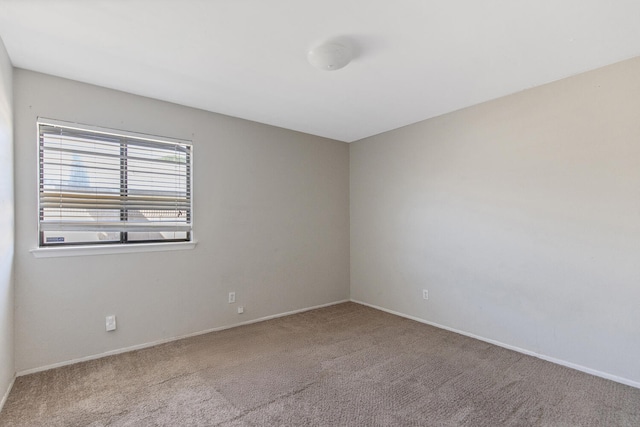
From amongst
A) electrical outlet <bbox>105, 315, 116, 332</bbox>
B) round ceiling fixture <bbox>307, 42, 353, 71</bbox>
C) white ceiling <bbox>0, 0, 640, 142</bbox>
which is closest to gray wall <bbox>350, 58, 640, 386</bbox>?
white ceiling <bbox>0, 0, 640, 142</bbox>

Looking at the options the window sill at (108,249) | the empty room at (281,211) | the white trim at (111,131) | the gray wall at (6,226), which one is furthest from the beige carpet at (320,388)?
the white trim at (111,131)

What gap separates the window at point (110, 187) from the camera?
2.56m

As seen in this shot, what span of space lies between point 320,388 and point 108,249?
219 centimetres

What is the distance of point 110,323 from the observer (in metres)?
2.77

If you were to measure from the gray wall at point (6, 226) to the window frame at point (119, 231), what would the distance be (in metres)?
0.20

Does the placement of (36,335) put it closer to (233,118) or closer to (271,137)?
(233,118)

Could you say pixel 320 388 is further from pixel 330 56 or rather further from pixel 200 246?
pixel 330 56

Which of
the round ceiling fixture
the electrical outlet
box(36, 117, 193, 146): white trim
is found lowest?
the electrical outlet

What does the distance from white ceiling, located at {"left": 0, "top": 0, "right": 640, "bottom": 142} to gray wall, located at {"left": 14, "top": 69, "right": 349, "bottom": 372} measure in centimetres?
30

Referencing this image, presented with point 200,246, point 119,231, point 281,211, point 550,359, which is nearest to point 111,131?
point 119,231

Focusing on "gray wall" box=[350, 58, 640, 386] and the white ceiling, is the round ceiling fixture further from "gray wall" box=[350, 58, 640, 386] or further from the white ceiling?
"gray wall" box=[350, 58, 640, 386]

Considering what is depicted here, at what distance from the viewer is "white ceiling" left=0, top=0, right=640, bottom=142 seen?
5.76 ft

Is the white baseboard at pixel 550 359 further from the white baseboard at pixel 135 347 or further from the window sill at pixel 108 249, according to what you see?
the window sill at pixel 108 249

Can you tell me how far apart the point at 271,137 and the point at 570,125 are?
3.00 m
